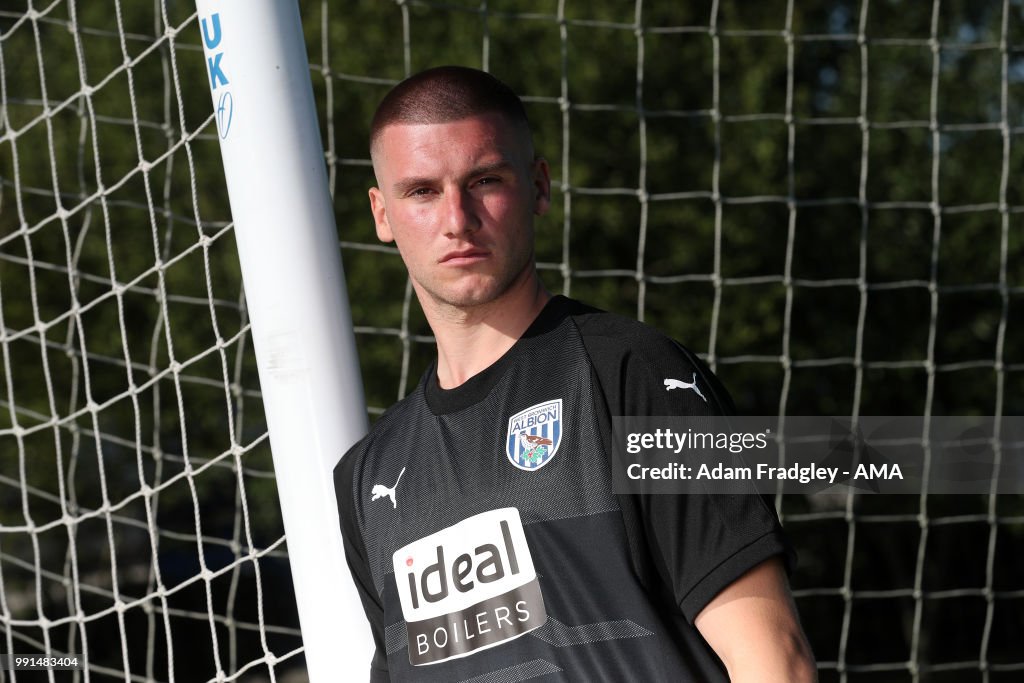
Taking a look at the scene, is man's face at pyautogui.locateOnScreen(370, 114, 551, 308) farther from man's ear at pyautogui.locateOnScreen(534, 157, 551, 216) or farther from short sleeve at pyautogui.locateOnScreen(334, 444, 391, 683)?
short sleeve at pyautogui.locateOnScreen(334, 444, 391, 683)

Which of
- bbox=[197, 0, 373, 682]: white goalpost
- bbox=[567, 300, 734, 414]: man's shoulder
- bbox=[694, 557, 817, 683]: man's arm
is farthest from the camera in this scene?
bbox=[197, 0, 373, 682]: white goalpost

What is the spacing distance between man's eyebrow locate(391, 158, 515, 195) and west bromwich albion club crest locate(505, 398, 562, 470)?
339 mm

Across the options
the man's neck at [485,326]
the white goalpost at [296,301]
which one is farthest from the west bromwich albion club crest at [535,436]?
the white goalpost at [296,301]

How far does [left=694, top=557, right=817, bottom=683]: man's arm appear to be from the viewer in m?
1.26

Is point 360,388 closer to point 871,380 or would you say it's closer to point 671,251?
point 671,251

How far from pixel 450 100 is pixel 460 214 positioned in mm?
179

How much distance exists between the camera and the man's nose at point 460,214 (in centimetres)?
158

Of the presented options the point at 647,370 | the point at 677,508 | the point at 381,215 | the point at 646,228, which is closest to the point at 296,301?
the point at 381,215

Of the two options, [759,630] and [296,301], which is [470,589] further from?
[296,301]

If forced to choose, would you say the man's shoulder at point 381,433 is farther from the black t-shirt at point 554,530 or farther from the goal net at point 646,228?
the goal net at point 646,228

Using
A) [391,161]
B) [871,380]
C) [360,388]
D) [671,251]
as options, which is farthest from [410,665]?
[871,380]

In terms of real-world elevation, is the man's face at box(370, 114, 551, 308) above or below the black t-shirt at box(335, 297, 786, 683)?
above

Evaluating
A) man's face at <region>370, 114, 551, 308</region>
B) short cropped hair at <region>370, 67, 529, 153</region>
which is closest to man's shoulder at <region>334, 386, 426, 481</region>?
man's face at <region>370, 114, 551, 308</region>

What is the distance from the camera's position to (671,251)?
8484mm
